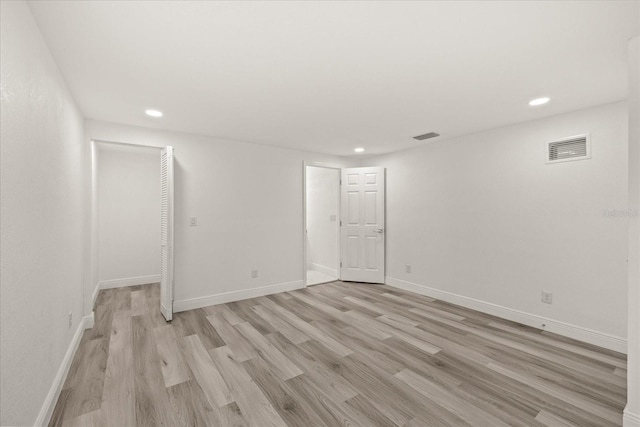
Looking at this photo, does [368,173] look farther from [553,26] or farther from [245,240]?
[553,26]

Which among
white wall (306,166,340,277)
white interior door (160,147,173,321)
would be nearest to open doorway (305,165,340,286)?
white wall (306,166,340,277)

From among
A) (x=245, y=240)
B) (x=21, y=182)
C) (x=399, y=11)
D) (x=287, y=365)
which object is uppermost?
(x=399, y=11)

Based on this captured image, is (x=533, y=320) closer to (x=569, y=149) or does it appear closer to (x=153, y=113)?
(x=569, y=149)

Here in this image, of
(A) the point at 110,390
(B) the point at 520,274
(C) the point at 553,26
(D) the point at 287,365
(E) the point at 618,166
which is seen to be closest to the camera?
(C) the point at 553,26

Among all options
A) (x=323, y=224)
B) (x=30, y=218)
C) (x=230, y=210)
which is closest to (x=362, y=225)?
(x=323, y=224)

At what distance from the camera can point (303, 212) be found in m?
4.75

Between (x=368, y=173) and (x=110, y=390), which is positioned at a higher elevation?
(x=368, y=173)

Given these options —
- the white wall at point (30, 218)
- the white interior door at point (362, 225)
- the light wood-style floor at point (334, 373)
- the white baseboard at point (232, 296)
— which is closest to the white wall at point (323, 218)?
the white interior door at point (362, 225)

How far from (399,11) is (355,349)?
2.65m

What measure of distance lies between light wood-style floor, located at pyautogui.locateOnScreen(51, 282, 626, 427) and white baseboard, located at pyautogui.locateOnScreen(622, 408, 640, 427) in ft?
0.27

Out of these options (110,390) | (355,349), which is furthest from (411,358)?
(110,390)

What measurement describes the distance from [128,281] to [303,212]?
3.33 metres

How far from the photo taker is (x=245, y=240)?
4168mm

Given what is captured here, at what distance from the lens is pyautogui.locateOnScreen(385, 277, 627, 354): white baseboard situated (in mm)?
2668
